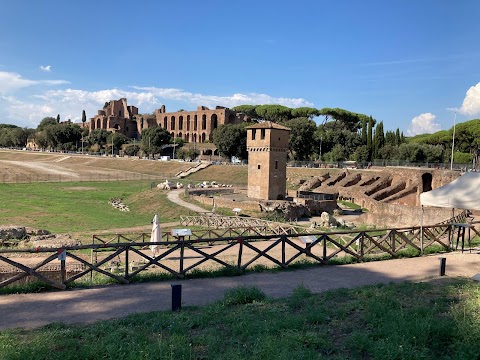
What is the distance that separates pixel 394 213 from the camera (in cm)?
2486

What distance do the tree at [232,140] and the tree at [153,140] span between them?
21.5 meters

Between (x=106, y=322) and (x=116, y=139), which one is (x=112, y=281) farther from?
(x=116, y=139)

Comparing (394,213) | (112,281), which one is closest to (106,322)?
(112,281)

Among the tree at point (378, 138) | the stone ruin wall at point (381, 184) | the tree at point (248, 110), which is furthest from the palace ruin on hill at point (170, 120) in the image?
the stone ruin wall at point (381, 184)

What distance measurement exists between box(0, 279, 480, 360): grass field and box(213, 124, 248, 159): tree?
Result: 57.9m

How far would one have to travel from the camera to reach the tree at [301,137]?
60.5m

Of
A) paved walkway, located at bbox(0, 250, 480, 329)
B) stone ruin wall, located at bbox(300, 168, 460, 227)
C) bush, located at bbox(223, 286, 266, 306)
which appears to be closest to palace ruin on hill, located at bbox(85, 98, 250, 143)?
stone ruin wall, located at bbox(300, 168, 460, 227)

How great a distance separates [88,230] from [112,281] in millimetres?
15514

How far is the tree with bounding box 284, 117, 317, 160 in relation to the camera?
6050 centimetres

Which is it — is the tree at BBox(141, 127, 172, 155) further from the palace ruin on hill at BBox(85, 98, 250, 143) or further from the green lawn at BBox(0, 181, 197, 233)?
the green lawn at BBox(0, 181, 197, 233)

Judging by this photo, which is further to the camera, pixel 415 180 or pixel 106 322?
pixel 415 180

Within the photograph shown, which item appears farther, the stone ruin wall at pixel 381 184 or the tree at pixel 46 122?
the tree at pixel 46 122

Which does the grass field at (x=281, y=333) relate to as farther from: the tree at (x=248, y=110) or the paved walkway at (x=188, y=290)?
the tree at (x=248, y=110)

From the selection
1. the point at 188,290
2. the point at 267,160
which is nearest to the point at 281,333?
the point at 188,290
